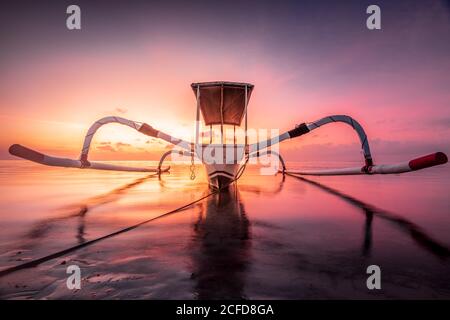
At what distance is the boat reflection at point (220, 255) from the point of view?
2736mm

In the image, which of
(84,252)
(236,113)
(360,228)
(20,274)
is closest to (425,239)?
(360,228)

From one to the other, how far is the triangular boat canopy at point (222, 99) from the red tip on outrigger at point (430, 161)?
27.5 feet

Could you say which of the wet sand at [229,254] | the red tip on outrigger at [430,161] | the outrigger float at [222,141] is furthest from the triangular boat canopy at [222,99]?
the red tip on outrigger at [430,161]

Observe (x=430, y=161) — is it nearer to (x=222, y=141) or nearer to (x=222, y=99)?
(x=222, y=141)

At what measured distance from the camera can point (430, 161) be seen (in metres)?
6.79

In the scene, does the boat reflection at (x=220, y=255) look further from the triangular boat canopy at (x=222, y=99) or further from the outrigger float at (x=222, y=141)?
the triangular boat canopy at (x=222, y=99)

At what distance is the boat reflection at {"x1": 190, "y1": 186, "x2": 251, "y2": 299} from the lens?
274 centimetres

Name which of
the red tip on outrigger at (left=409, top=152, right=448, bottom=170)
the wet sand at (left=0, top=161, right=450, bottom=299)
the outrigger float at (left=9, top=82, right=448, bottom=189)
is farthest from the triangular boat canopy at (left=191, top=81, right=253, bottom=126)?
the red tip on outrigger at (left=409, top=152, right=448, bottom=170)

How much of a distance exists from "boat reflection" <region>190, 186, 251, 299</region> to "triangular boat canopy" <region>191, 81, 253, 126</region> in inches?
332

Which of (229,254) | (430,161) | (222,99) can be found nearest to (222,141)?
(222,99)

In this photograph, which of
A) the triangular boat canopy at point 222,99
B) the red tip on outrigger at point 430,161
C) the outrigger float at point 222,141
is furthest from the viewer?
the triangular boat canopy at point 222,99

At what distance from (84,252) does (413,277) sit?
4801mm

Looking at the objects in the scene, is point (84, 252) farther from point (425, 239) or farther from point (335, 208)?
point (335, 208)
